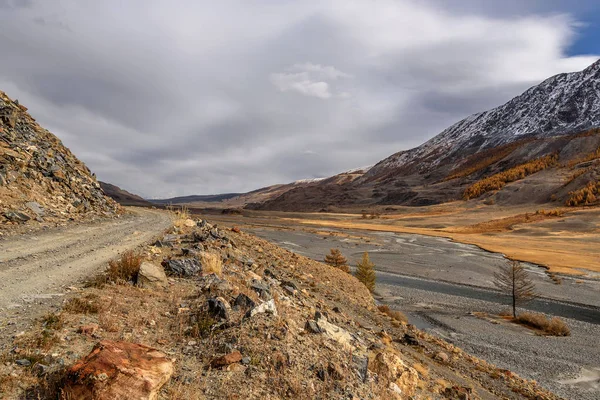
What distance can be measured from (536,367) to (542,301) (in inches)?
731

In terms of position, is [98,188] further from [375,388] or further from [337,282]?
[375,388]

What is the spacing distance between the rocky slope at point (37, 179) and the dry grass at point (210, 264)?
9.97m

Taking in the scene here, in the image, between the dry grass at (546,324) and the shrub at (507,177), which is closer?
the dry grass at (546,324)

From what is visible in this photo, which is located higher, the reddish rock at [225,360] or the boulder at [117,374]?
the boulder at [117,374]

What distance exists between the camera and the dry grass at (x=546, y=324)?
25841 millimetres

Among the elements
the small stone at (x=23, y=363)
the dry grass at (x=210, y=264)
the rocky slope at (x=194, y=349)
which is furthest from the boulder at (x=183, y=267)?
the small stone at (x=23, y=363)

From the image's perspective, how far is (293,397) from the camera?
6.12m

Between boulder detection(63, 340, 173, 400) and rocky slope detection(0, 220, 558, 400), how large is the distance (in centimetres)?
1

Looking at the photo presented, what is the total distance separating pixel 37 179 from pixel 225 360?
20361 mm

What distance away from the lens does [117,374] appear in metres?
4.78

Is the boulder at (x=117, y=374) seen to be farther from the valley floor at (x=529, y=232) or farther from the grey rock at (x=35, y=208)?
the valley floor at (x=529, y=232)

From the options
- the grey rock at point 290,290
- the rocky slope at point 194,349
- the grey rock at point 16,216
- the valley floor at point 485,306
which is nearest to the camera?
the rocky slope at point 194,349

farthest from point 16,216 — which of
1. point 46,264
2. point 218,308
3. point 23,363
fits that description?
point 23,363

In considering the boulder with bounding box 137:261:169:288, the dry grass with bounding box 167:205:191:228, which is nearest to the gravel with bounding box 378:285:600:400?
the dry grass with bounding box 167:205:191:228
